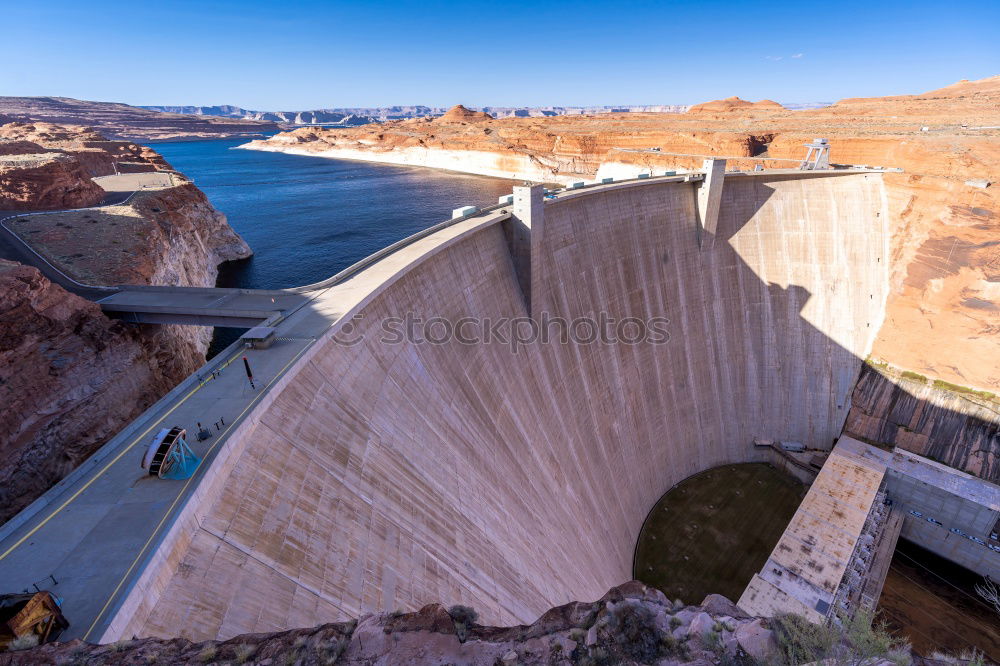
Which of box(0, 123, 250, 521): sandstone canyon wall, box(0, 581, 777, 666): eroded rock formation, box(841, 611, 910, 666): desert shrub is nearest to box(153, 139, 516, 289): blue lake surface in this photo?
box(0, 123, 250, 521): sandstone canyon wall

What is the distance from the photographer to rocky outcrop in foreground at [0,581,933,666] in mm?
6590

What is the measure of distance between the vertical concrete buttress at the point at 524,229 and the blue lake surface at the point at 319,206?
92.5ft

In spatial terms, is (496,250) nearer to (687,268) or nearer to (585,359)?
(585,359)

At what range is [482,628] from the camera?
7.88 meters

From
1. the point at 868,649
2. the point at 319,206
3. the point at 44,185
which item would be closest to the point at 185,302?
the point at 868,649

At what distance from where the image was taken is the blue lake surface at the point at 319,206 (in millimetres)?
47531

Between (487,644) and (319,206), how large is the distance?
7477 cm

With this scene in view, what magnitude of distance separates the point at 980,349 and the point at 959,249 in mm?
6452

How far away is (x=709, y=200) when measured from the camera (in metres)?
28.5

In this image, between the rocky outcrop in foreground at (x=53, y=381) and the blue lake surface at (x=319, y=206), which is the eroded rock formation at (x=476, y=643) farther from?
the blue lake surface at (x=319, y=206)

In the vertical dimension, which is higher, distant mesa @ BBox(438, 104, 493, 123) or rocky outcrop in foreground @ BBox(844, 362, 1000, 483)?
distant mesa @ BBox(438, 104, 493, 123)

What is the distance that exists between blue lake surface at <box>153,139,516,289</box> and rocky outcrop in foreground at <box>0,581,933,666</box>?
4000 cm

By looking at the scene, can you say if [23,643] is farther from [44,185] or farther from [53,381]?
[44,185]

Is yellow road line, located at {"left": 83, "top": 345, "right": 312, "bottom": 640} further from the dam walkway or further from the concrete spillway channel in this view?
the dam walkway
